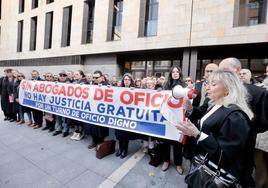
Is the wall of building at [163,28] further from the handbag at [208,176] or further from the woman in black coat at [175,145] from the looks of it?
the handbag at [208,176]

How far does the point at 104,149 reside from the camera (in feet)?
11.6

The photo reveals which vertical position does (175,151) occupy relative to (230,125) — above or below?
below

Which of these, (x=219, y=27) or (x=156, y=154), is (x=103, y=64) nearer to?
(x=219, y=27)

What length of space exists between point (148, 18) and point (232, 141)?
1169cm

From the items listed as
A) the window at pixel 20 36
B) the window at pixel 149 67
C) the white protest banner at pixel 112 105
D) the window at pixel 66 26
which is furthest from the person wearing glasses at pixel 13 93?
the window at pixel 20 36

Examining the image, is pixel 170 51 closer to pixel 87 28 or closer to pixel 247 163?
pixel 87 28

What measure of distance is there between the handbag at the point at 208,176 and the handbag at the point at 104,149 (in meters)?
2.24

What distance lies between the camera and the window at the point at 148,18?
11.2 metres

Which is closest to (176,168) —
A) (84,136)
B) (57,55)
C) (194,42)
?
(84,136)

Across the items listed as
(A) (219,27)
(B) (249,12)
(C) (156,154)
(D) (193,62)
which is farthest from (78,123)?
(B) (249,12)

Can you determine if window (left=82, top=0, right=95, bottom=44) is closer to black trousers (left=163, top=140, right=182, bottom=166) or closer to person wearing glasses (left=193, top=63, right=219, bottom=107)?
person wearing glasses (left=193, top=63, right=219, bottom=107)

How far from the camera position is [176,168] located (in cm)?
313

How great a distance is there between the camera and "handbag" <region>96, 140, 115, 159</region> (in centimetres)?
348

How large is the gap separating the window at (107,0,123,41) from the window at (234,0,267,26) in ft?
25.2
